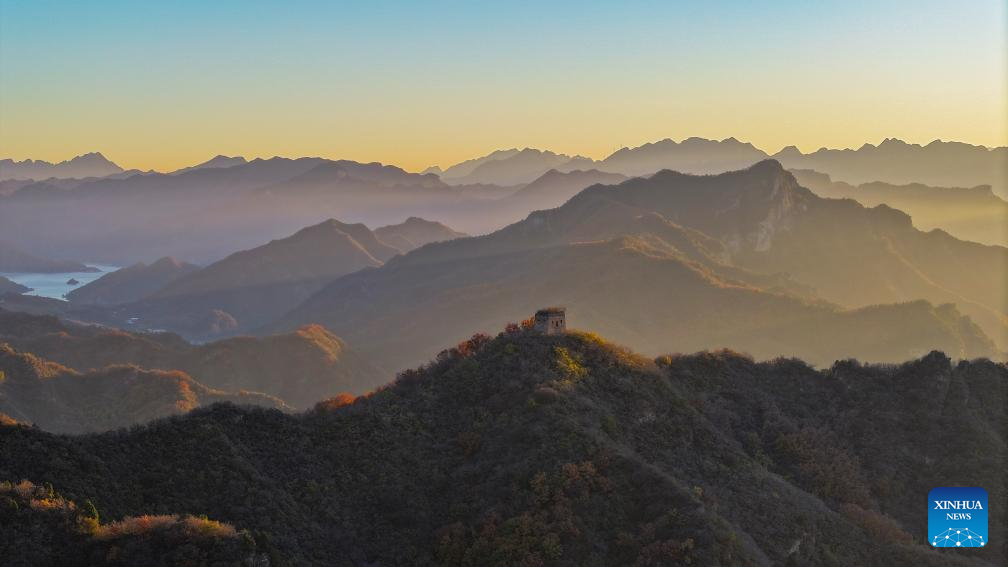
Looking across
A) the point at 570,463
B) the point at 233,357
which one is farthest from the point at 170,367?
the point at 570,463

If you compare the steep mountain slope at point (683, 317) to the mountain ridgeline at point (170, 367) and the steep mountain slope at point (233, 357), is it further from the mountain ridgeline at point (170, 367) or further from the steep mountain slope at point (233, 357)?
the mountain ridgeline at point (170, 367)

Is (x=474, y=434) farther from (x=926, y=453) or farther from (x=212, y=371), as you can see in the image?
(x=212, y=371)

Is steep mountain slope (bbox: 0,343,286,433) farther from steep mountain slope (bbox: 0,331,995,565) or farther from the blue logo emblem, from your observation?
the blue logo emblem

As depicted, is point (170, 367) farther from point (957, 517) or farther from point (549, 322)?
point (957, 517)

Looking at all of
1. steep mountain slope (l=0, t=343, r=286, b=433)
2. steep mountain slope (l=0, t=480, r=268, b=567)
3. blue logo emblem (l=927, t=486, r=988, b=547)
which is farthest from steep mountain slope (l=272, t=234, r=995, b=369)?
steep mountain slope (l=0, t=480, r=268, b=567)

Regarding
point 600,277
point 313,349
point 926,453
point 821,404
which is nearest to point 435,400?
point 821,404
